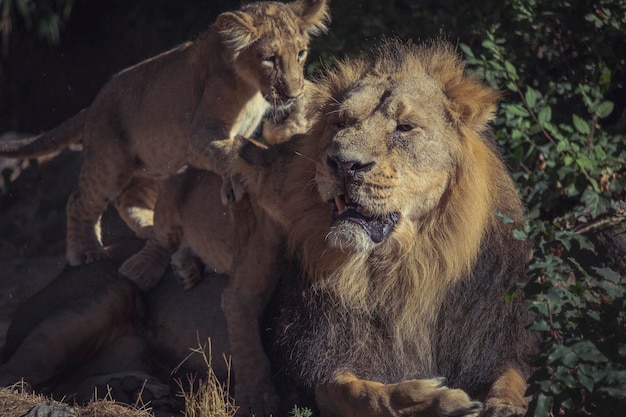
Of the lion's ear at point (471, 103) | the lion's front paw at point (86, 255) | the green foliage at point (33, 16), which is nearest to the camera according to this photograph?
the lion's ear at point (471, 103)

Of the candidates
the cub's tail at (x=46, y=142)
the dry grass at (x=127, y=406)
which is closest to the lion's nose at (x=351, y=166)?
the dry grass at (x=127, y=406)

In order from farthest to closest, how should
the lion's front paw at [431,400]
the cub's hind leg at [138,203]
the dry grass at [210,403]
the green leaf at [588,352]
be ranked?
the cub's hind leg at [138,203] < the dry grass at [210,403] < the lion's front paw at [431,400] < the green leaf at [588,352]

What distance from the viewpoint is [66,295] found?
4840 millimetres

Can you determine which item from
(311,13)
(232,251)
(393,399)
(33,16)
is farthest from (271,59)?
(33,16)

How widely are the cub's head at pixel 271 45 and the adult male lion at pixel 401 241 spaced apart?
3.08 ft

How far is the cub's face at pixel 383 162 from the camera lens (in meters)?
3.32

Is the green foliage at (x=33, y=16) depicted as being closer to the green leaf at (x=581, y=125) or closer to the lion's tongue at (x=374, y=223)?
the green leaf at (x=581, y=125)

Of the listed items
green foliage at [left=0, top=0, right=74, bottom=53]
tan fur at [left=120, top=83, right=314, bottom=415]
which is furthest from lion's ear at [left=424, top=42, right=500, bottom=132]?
green foliage at [left=0, top=0, right=74, bottom=53]

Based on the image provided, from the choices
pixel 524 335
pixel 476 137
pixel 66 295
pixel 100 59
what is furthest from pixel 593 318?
pixel 100 59

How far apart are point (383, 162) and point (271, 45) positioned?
63.2 inches

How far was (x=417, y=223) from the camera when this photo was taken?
11.4 feet

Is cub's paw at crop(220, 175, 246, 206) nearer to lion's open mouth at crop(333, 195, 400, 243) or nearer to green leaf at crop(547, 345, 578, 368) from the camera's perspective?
lion's open mouth at crop(333, 195, 400, 243)

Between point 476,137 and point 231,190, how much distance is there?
102 cm

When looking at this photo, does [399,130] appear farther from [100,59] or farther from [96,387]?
[100,59]
